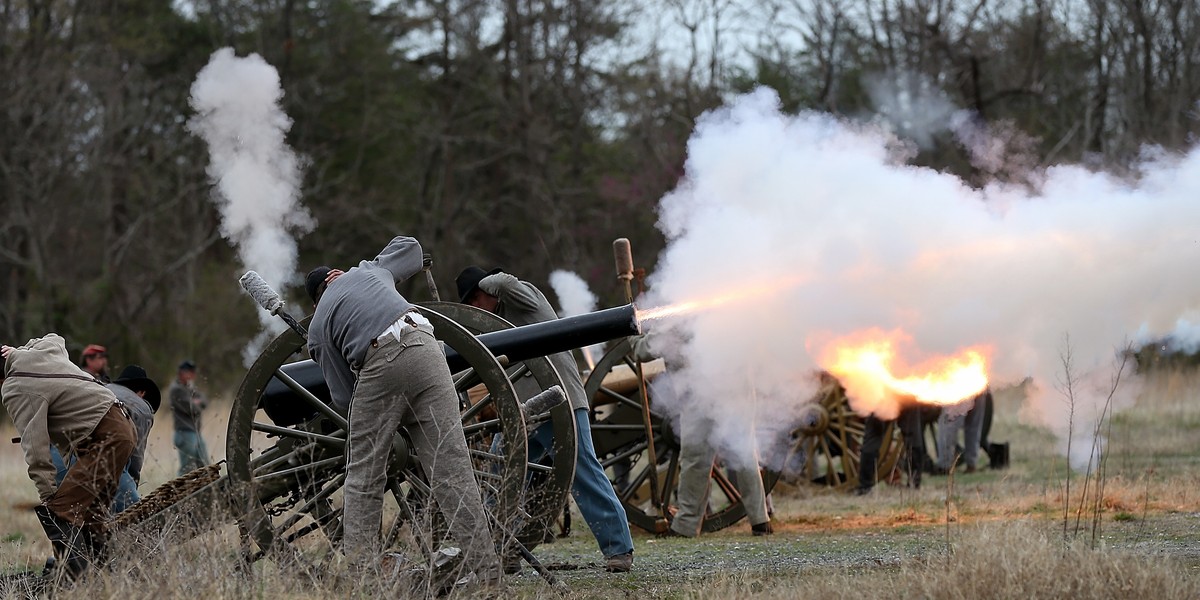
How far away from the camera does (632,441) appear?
10.2m

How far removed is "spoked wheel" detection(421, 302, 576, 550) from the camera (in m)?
6.95

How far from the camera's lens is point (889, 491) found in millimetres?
12336

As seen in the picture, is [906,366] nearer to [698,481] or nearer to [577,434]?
[698,481]

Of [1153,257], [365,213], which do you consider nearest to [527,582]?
[1153,257]

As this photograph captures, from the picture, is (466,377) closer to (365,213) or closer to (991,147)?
(991,147)

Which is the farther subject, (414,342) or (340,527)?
(340,527)

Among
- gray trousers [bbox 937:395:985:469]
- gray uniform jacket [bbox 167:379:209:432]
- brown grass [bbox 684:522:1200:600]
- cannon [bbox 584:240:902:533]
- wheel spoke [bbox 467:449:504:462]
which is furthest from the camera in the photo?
gray uniform jacket [bbox 167:379:209:432]

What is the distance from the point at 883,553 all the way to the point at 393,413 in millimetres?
2907

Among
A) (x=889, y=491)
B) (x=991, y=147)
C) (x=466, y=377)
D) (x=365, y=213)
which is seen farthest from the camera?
(x=365, y=213)

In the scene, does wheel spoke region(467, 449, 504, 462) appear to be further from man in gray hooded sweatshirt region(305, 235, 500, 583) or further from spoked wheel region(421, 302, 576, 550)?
man in gray hooded sweatshirt region(305, 235, 500, 583)

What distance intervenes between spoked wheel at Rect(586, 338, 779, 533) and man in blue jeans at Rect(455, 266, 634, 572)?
1.92m

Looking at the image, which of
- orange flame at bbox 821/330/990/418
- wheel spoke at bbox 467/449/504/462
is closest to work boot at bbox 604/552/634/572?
wheel spoke at bbox 467/449/504/462

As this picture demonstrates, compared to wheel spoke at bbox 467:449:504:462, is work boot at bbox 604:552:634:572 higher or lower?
lower

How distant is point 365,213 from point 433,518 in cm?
2313
